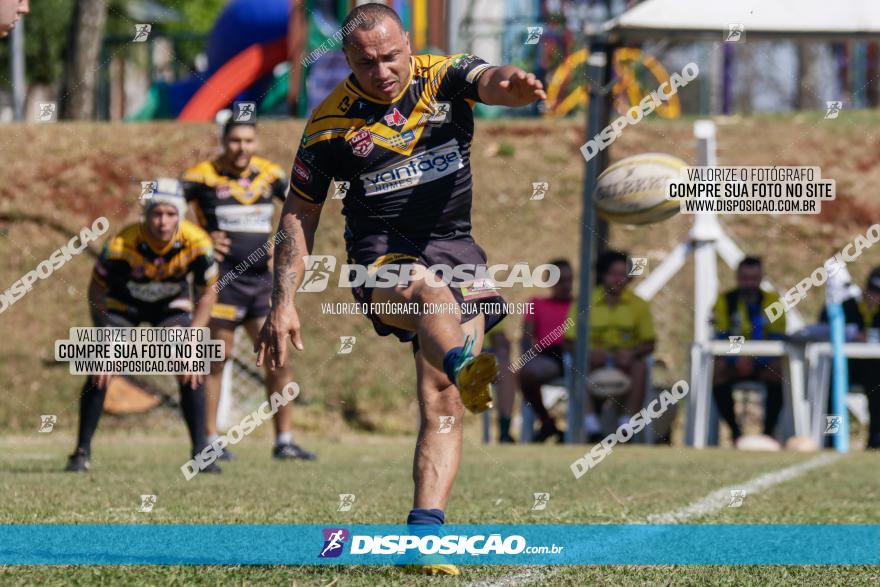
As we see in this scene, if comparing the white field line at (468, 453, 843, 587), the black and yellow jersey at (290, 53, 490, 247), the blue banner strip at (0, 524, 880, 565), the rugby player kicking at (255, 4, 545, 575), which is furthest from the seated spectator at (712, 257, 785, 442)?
the black and yellow jersey at (290, 53, 490, 247)

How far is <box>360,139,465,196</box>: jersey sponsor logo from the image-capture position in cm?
533

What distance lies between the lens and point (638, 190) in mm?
9539

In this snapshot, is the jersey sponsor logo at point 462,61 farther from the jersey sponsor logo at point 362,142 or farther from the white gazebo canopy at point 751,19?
the white gazebo canopy at point 751,19

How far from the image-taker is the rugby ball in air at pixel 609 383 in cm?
1311

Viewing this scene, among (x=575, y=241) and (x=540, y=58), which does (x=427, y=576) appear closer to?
(x=575, y=241)

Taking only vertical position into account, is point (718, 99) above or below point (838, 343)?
above

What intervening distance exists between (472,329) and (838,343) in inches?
318

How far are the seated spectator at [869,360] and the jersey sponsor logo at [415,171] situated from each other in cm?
837

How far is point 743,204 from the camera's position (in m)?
10.6

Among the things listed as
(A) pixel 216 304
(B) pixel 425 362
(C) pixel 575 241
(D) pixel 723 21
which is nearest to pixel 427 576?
(B) pixel 425 362

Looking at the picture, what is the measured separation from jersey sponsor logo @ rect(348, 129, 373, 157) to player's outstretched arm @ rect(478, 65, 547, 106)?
0.47 m

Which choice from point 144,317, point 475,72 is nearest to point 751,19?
point 144,317

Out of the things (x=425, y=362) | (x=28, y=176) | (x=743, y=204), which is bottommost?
(x=425, y=362)

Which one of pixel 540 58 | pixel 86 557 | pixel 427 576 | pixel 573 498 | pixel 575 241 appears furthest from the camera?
pixel 540 58
